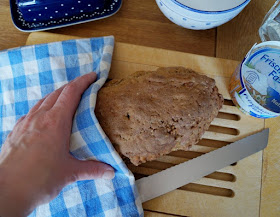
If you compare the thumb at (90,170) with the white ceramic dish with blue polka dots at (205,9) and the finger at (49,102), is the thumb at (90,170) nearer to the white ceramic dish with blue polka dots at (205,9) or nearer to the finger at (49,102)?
the finger at (49,102)

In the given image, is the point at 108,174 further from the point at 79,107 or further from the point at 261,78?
the point at 261,78

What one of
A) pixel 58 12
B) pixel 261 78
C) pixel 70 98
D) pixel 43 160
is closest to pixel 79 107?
pixel 70 98

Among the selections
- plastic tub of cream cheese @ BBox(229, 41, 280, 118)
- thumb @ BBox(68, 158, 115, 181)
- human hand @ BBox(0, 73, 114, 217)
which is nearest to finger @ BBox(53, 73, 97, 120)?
human hand @ BBox(0, 73, 114, 217)

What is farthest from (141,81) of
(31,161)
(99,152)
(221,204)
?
(221,204)

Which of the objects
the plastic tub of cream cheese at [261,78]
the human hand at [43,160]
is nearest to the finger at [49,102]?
the human hand at [43,160]

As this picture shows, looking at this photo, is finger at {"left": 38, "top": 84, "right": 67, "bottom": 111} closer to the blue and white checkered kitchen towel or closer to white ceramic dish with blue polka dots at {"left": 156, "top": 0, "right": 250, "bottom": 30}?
the blue and white checkered kitchen towel

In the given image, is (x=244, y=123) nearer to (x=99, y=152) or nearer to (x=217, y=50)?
(x=217, y=50)
